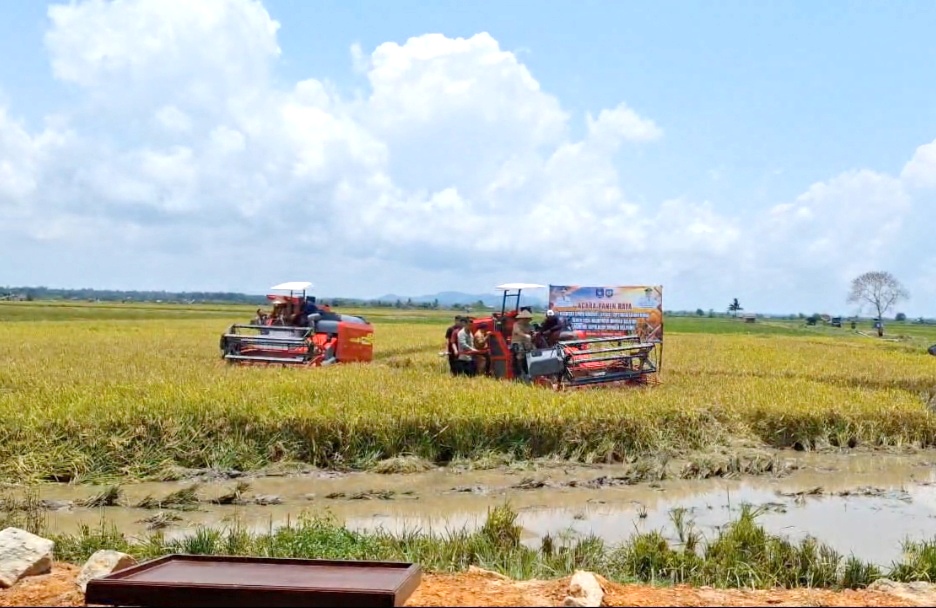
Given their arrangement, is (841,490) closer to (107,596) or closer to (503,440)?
(503,440)

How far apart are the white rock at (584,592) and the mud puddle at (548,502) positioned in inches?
99.0

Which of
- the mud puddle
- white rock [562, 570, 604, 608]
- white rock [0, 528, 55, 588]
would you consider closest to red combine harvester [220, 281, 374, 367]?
the mud puddle

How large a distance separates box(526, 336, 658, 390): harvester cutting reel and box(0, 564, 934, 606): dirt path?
9614 mm

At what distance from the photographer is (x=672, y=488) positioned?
376 inches

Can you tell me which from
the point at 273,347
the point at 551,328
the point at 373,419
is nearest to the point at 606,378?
the point at 551,328

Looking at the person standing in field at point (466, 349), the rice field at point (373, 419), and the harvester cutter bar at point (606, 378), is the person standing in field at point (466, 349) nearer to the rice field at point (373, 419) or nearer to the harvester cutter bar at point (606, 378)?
the rice field at point (373, 419)

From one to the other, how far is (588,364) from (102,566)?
11930 millimetres

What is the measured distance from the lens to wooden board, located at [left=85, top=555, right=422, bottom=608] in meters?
4.16

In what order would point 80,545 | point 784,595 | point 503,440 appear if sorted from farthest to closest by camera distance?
point 503,440, point 80,545, point 784,595

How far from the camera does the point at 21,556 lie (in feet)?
18.0

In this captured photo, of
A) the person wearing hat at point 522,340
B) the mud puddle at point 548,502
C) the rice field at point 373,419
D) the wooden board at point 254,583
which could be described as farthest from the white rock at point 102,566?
the person wearing hat at point 522,340

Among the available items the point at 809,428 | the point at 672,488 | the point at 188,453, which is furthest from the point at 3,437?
the point at 809,428

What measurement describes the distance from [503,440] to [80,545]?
545 cm

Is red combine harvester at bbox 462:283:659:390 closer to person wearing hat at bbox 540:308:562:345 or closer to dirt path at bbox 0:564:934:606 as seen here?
person wearing hat at bbox 540:308:562:345
